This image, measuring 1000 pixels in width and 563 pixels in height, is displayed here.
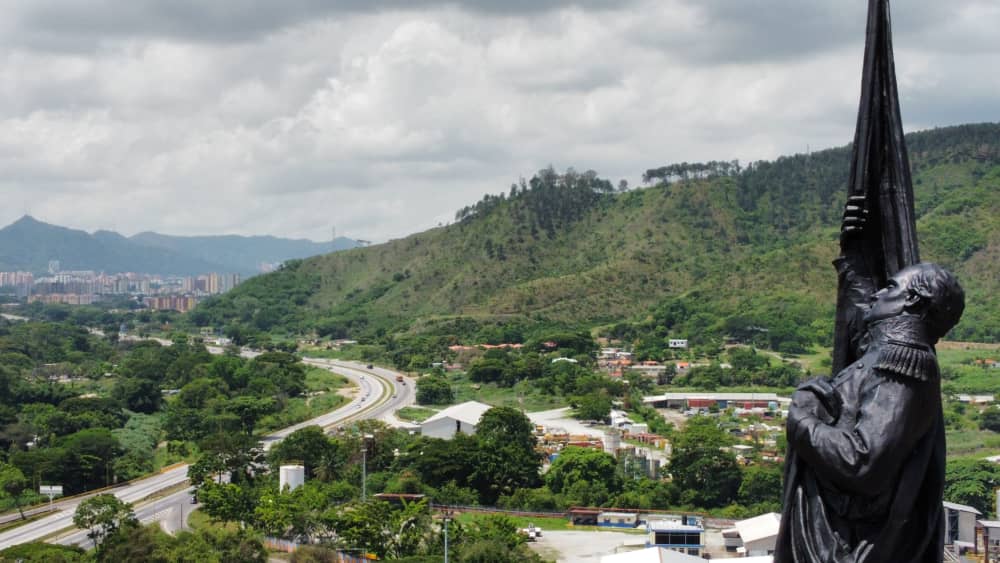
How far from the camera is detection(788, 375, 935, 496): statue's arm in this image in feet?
19.7

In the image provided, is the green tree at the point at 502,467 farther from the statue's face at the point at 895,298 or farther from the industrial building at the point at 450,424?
the statue's face at the point at 895,298

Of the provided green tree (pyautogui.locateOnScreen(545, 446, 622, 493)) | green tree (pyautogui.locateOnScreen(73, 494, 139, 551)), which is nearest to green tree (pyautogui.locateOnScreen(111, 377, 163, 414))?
green tree (pyautogui.locateOnScreen(73, 494, 139, 551))

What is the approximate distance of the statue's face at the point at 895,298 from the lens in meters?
6.27

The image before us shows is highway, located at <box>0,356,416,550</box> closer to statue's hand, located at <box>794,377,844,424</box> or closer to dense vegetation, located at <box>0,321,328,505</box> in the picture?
dense vegetation, located at <box>0,321,328,505</box>

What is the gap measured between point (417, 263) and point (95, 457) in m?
80.8

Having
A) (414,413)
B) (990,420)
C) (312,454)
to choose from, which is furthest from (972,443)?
(312,454)

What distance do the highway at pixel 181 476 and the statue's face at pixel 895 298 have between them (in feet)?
96.2

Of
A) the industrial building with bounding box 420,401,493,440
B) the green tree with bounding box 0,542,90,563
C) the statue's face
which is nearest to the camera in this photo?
the statue's face

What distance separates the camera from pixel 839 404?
6.36m

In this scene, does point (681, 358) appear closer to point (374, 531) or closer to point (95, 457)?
point (95, 457)

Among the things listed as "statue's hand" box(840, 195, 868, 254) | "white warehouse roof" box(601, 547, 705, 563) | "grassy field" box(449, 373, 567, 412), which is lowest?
"grassy field" box(449, 373, 567, 412)

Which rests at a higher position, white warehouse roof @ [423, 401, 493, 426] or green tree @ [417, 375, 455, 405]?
white warehouse roof @ [423, 401, 493, 426]

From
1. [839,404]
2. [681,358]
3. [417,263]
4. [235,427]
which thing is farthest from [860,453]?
[417,263]

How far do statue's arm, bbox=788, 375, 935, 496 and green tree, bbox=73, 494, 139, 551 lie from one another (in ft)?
86.8
